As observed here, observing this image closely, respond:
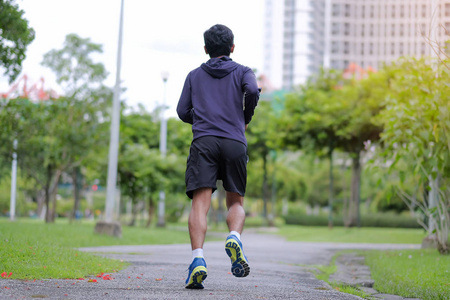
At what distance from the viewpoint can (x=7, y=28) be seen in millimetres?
11258

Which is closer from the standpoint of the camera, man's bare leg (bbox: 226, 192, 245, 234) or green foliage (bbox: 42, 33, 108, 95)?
man's bare leg (bbox: 226, 192, 245, 234)

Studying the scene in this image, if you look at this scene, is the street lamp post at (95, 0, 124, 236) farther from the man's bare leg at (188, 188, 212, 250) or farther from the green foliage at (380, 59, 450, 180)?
the man's bare leg at (188, 188, 212, 250)

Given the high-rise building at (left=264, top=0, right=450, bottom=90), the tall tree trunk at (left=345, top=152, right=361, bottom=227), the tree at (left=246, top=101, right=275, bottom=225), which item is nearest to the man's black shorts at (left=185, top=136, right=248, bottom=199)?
the tall tree trunk at (left=345, top=152, right=361, bottom=227)

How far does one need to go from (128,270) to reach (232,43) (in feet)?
7.76

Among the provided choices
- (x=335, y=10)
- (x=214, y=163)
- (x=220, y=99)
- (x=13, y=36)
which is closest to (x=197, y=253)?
(x=214, y=163)

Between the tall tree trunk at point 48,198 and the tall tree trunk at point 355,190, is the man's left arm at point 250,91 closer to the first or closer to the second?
the tall tree trunk at point 48,198

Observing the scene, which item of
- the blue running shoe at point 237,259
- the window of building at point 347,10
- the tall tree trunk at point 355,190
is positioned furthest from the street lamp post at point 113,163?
the window of building at point 347,10

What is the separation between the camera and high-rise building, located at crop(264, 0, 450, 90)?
120 metres

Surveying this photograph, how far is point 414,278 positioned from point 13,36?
8455 millimetres

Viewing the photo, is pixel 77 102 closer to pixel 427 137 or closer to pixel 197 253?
pixel 427 137

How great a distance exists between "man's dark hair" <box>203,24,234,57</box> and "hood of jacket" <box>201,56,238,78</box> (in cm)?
7

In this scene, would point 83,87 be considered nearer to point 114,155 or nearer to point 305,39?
point 114,155

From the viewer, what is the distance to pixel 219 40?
4.70 m

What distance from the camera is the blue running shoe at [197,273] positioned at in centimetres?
414
